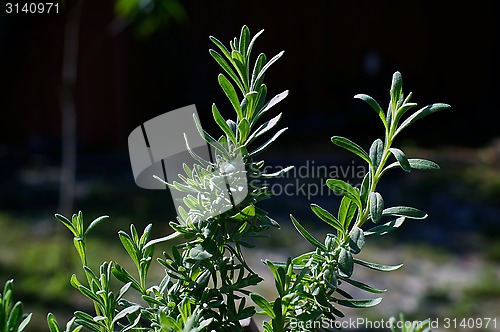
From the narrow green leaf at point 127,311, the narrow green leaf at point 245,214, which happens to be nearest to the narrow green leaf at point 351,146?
the narrow green leaf at point 245,214

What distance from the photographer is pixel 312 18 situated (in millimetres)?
7488

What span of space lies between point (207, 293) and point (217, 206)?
82 mm

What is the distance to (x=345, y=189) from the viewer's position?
637mm

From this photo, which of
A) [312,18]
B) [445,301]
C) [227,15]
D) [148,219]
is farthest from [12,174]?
[445,301]

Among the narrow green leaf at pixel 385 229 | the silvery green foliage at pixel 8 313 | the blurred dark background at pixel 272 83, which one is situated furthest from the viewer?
the blurred dark background at pixel 272 83

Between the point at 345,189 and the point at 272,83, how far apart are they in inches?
267

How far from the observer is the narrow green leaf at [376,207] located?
60 centimetres

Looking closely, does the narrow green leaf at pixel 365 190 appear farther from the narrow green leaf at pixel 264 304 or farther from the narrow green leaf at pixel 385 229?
the narrow green leaf at pixel 264 304

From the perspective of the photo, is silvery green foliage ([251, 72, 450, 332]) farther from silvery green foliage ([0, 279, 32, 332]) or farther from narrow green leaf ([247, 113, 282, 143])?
silvery green foliage ([0, 279, 32, 332])

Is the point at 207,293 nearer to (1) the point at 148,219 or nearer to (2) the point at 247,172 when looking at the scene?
(2) the point at 247,172

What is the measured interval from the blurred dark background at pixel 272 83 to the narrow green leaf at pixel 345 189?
14.3 ft

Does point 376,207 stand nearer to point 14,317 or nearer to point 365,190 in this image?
point 365,190

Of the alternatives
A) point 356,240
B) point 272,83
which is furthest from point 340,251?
point 272,83

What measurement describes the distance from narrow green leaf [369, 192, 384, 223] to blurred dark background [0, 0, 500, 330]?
4376 mm
